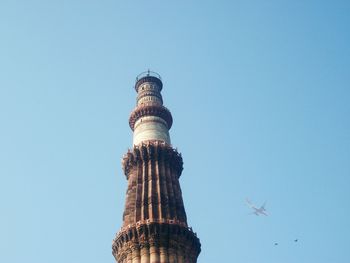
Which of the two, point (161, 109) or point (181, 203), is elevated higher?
point (161, 109)

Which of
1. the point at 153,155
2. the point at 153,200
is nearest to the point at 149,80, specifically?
the point at 153,155

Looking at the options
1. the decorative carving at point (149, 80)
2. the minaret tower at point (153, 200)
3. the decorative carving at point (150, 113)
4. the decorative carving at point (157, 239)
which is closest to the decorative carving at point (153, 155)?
the minaret tower at point (153, 200)

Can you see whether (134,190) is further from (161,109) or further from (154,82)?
(154,82)

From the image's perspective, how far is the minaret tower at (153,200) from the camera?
33.8 meters

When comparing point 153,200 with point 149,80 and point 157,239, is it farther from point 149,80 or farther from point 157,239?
point 149,80

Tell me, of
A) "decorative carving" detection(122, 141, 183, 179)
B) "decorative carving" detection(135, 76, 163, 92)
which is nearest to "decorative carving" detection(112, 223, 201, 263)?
"decorative carving" detection(122, 141, 183, 179)

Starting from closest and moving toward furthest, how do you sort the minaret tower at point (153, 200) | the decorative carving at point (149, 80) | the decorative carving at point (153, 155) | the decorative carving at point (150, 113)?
the minaret tower at point (153, 200), the decorative carving at point (153, 155), the decorative carving at point (150, 113), the decorative carving at point (149, 80)

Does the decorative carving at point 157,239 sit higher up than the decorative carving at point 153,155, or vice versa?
the decorative carving at point 153,155

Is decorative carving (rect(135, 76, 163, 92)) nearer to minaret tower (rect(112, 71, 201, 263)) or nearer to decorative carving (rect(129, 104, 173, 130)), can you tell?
minaret tower (rect(112, 71, 201, 263))

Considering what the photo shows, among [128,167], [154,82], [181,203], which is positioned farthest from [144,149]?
[154,82]

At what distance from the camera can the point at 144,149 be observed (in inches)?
1642

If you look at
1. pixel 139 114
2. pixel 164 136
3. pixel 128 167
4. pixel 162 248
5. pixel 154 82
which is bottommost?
pixel 162 248

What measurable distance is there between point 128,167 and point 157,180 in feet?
14.7

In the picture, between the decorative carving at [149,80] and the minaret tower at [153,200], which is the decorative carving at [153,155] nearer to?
the minaret tower at [153,200]
